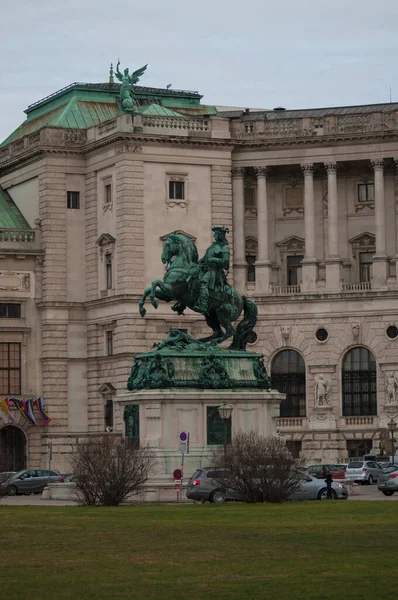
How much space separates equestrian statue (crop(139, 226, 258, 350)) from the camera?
71.8m

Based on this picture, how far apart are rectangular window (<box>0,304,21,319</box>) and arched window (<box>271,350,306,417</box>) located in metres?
17.1

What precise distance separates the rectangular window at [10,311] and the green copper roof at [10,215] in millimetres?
5498

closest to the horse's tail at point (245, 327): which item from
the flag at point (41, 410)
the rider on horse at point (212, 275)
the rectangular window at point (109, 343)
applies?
the rider on horse at point (212, 275)

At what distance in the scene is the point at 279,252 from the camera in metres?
121

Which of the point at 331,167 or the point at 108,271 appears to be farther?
the point at 331,167

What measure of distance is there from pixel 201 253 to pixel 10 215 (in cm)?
1438

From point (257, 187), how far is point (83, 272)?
13.1m

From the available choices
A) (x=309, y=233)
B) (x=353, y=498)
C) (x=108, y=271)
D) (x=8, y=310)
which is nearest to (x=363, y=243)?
(x=309, y=233)

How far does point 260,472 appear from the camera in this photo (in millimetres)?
60844

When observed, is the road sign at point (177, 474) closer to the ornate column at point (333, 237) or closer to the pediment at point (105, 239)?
the pediment at point (105, 239)

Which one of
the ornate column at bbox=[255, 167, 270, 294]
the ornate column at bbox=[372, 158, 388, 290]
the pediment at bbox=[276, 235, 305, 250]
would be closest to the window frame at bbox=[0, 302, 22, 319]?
the ornate column at bbox=[255, 167, 270, 294]

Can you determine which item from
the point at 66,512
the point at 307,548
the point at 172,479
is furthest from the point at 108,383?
the point at 307,548

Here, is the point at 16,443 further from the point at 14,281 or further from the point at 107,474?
the point at 107,474

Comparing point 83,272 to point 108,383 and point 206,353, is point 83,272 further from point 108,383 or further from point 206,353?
point 206,353
